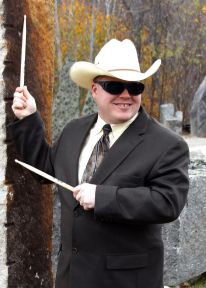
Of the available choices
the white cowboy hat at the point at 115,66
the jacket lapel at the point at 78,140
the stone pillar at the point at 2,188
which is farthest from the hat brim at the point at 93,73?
the stone pillar at the point at 2,188

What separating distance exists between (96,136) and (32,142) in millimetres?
339

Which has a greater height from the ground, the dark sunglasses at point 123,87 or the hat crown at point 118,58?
the hat crown at point 118,58

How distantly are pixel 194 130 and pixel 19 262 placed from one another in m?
13.5

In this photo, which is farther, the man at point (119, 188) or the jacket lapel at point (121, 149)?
the jacket lapel at point (121, 149)

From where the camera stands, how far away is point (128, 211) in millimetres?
2432

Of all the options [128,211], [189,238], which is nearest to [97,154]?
[128,211]

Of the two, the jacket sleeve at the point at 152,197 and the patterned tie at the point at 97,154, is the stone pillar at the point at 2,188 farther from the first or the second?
the jacket sleeve at the point at 152,197

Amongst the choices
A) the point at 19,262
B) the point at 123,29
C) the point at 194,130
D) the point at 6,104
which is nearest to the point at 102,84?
the point at 6,104

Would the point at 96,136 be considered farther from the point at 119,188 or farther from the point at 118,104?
the point at 119,188

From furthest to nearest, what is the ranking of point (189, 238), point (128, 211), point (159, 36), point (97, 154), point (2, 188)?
point (159, 36), point (189, 238), point (2, 188), point (97, 154), point (128, 211)

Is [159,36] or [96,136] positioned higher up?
[96,136]

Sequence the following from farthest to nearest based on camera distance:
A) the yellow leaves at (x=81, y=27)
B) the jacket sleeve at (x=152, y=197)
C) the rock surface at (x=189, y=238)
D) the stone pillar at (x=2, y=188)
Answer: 1. the yellow leaves at (x=81, y=27)
2. the rock surface at (x=189, y=238)
3. the stone pillar at (x=2, y=188)
4. the jacket sleeve at (x=152, y=197)

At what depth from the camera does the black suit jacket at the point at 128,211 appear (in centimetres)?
245

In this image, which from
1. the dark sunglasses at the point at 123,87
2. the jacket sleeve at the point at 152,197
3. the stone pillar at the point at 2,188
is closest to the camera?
the jacket sleeve at the point at 152,197
